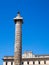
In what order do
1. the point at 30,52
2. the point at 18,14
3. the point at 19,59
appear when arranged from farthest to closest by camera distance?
the point at 30,52 → the point at 18,14 → the point at 19,59

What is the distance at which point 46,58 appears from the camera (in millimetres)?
65750

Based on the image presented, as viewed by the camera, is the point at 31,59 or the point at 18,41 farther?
the point at 31,59

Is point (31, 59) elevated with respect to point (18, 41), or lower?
elevated

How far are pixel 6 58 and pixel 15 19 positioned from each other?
30655mm

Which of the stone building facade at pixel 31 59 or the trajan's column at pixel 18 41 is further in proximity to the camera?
the stone building facade at pixel 31 59

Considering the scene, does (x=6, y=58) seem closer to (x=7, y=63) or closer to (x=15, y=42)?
(x=7, y=63)

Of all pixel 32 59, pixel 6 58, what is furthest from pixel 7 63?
pixel 32 59

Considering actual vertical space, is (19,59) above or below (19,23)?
below

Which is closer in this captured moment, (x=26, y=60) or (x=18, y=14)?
(x=18, y=14)

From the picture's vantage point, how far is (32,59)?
6600 cm

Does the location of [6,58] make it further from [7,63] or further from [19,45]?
[19,45]

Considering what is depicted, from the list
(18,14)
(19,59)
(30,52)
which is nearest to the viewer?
(19,59)

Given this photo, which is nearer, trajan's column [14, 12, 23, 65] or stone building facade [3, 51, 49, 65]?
trajan's column [14, 12, 23, 65]

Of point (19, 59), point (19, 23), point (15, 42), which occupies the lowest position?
point (19, 59)
